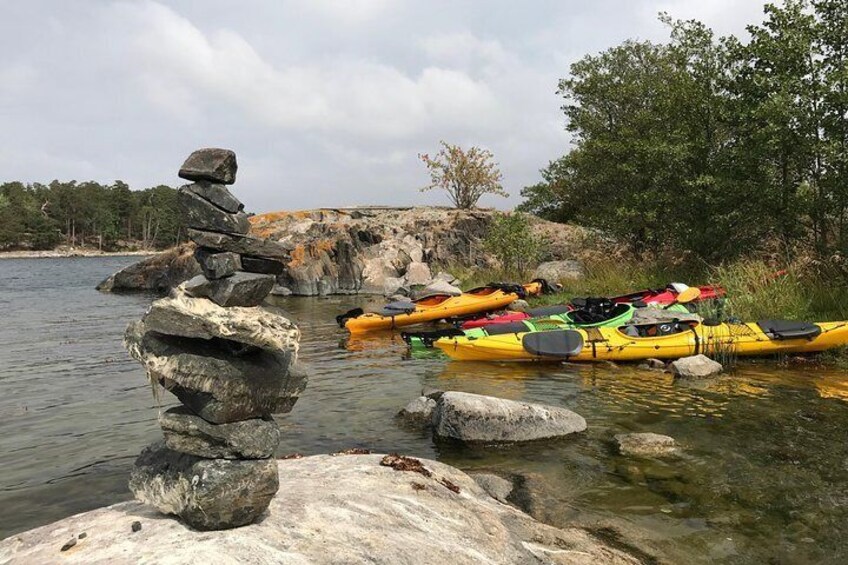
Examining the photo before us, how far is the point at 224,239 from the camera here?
3.74 metres

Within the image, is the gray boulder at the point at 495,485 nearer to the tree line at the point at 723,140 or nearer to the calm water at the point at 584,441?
the calm water at the point at 584,441

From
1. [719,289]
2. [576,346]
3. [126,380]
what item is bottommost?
[126,380]

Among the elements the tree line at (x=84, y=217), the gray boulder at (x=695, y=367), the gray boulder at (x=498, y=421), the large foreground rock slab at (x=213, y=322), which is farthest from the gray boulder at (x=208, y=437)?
the tree line at (x=84, y=217)

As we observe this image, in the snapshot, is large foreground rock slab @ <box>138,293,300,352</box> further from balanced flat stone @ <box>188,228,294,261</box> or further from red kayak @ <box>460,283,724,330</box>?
red kayak @ <box>460,283,724,330</box>

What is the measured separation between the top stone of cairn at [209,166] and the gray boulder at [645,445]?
523cm

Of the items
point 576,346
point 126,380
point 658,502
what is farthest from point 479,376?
point 126,380

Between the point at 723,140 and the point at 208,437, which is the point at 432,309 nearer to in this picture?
the point at 723,140

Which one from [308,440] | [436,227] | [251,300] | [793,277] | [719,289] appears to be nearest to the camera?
[251,300]

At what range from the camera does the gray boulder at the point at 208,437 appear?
356 cm

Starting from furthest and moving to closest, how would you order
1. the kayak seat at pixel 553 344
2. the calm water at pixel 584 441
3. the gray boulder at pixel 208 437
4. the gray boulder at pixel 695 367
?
the kayak seat at pixel 553 344 → the gray boulder at pixel 695 367 → the calm water at pixel 584 441 → the gray boulder at pixel 208 437

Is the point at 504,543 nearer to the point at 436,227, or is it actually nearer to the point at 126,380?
the point at 126,380

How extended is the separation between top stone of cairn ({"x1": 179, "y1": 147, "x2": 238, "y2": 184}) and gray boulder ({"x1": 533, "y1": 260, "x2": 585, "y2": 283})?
19.6 m

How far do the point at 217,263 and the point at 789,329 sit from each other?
36.1 ft

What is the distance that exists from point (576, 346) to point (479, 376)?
2.13 metres
